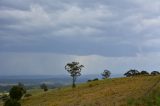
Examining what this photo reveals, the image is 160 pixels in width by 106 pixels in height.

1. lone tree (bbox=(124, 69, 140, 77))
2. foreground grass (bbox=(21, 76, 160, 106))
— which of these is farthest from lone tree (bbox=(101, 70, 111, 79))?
foreground grass (bbox=(21, 76, 160, 106))

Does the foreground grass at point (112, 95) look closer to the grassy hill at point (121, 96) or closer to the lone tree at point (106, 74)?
the grassy hill at point (121, 96)

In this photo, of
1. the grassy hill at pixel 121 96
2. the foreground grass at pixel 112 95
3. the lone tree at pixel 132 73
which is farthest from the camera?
the lone tree at pixel 132 73

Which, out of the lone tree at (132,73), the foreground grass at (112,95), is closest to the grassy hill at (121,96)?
the foreground grass at (112,95)

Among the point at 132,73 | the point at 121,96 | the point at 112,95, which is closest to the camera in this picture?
the point at 121,96

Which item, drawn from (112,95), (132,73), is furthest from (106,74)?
(112,95)

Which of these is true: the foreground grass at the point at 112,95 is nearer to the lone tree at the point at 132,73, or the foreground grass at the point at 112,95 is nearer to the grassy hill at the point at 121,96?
the grassy hill at the point at 121,96

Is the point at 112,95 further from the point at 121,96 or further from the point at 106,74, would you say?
the point at 106,74

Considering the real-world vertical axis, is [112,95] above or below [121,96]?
above

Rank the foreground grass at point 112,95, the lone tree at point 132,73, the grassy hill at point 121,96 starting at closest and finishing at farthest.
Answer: the grassy hill at point 121,96
the foreground grass at point 112,95
the lone tree at point 132,73

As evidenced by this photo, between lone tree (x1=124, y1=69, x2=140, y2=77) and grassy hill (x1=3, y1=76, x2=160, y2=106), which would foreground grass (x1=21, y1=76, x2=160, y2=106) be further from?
lone tree (x1=124, y1=69, x2=140, y2=77)

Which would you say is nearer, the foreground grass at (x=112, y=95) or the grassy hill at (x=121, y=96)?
the grassy hill at (x=121, y=96)

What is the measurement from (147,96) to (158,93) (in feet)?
6.07

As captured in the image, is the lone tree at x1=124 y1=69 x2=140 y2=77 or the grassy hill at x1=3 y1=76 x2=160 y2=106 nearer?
the grassy hill at x1=3 y1=76 x2=160 y2=106

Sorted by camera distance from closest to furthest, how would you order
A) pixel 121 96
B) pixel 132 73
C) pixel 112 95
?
pixel 121 96
pixel 112 95
pixel 132 73
